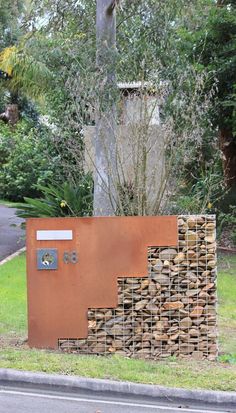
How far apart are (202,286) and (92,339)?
4.87 feet

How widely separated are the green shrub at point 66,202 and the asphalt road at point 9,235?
1414mm

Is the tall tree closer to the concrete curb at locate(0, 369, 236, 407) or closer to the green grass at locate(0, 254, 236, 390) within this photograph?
the green grass at locate(0, 254, 236, 390)

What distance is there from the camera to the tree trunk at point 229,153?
65.6 feet

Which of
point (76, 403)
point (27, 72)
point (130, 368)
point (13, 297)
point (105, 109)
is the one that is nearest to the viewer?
point (76, 403)

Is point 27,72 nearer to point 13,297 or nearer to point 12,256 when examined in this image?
point 12,256

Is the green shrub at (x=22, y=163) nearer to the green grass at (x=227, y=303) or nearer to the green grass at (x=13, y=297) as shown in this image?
the green grass at (x=13, y=297)

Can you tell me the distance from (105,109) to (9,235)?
8.64m

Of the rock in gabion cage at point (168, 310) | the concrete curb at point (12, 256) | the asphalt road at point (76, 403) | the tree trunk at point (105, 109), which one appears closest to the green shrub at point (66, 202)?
the concrete curb at point (12, 256)

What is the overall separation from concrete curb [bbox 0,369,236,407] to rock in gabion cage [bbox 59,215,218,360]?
4.70 feet

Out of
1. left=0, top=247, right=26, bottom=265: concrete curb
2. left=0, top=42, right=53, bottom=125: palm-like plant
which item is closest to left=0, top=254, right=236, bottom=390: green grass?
left=0, top=247, right=26, bottom=265: concrete curb

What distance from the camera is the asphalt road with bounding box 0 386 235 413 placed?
586 cm

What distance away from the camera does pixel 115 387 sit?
6352 mm

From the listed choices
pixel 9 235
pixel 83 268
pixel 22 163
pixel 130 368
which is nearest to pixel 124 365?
pixel 130 368

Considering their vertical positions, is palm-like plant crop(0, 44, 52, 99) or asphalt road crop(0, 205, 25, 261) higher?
palm-like plant crop(0, 44, 52, 99)
